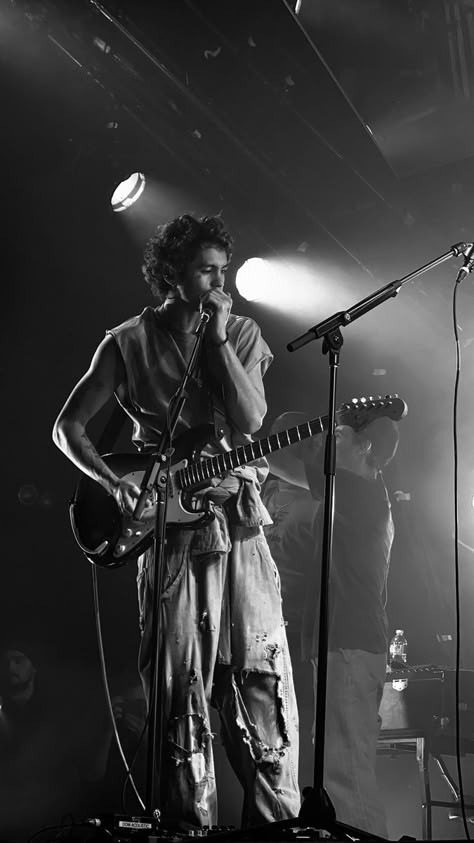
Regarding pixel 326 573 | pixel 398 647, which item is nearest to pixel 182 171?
pixel 326 573

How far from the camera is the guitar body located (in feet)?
8.67

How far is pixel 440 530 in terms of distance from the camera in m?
5.29

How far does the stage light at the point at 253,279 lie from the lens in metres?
4.58

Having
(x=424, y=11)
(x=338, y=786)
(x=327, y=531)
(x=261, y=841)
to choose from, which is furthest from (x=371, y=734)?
(x=424, y=11)

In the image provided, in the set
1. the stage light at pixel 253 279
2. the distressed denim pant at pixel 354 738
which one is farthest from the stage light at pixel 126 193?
the distressed denim pant at pixel 354 738

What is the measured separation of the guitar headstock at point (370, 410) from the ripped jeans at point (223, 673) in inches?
18.8

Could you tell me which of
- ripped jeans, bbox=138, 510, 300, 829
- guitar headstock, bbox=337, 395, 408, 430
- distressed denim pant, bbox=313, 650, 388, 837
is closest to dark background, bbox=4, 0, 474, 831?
distressed denim pant, bbox=313, 650, 388, 837

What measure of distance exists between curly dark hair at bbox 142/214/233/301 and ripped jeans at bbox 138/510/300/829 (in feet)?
3.52

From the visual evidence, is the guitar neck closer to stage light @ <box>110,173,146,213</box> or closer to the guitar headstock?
the guitar headstock

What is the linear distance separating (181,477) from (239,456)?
21 cm

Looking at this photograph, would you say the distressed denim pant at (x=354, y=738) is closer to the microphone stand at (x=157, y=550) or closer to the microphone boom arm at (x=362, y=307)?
the microphone stand at (x=157, y=550)

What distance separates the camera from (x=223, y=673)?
2510 mm

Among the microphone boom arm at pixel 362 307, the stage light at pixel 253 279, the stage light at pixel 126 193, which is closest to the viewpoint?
the microphone boom arm at pixel 362 307

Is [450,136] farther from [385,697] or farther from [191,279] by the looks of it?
[385,697]
